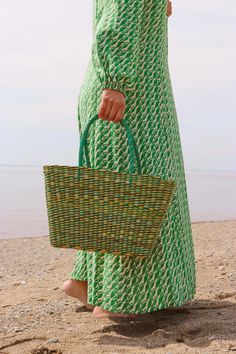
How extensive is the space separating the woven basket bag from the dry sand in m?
0.40

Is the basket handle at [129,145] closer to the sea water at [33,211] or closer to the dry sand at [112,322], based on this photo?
the dry sand at [112,322]

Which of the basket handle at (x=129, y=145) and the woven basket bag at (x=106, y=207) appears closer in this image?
the woven basket bag at (x=106, y=207)

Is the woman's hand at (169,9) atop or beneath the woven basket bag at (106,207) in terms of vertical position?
atop

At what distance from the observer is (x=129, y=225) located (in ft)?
9.80

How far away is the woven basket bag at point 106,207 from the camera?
2916 mm

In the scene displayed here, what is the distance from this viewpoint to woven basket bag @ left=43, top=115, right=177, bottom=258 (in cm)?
292

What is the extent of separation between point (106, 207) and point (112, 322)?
708 millimetres

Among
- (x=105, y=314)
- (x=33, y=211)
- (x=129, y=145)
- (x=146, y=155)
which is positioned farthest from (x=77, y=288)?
(x=33, y=211)

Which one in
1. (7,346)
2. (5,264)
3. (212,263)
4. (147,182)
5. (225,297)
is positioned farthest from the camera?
(5,264)

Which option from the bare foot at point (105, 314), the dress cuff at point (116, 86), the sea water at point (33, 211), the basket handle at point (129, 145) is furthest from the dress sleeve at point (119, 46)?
the sea water at point (33, 211)

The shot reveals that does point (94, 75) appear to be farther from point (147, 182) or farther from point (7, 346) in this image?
point (7, 346)

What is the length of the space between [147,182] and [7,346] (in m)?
1.00

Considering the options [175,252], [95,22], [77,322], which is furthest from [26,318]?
[95,22]

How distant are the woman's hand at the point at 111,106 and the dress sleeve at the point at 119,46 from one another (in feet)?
0.08
